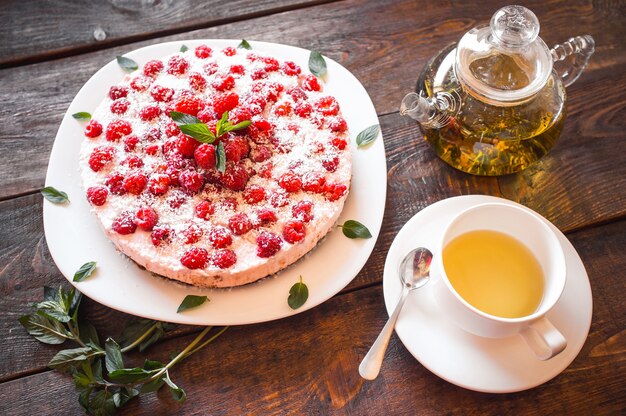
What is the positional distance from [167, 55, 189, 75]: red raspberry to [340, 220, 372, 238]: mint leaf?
571 mm

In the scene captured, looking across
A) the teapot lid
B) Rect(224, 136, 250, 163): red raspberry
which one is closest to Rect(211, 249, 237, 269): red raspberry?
Rect(224, 136, 250, 163): red raspberry

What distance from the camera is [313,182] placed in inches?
53.6

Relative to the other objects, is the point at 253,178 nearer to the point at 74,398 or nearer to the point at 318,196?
the point at 318,196

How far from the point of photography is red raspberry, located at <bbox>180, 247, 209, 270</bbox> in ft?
4.14

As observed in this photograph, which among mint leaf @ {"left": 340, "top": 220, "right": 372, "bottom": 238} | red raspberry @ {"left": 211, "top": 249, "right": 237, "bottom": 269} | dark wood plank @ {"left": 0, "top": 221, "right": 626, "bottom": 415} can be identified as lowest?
dark wood plank @ {"left": 0, "top": 221, "right": 626, "bottom": 415}

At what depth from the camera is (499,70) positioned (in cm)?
138

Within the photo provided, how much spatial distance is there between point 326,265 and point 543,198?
646mm

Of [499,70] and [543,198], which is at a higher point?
[499,70]

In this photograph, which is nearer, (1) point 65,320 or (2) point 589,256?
(1) point 65,320

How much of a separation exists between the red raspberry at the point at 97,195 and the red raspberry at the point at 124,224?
59 mm

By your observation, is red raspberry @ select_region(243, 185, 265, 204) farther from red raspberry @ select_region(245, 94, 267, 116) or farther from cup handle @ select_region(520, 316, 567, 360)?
cup handle @ select_region(520, 316, 567, 360)

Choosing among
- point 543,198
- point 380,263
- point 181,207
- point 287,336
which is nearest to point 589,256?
point 543,198

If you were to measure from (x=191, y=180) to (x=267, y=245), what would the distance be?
231 millimetres

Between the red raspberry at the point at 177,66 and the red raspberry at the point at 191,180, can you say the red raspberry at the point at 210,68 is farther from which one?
the red raspberry at the point at 191,180
